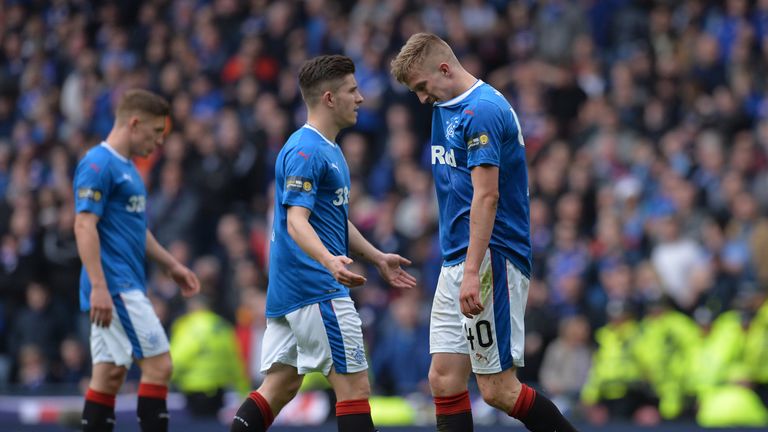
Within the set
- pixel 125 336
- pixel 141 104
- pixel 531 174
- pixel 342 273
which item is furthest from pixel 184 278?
pixel 531 174

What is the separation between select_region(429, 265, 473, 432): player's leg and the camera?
7125 mm

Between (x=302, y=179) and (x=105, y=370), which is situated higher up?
(x=302, y=179)

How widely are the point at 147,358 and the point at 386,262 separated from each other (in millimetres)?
1976

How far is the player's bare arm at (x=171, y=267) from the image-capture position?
29.2 ft

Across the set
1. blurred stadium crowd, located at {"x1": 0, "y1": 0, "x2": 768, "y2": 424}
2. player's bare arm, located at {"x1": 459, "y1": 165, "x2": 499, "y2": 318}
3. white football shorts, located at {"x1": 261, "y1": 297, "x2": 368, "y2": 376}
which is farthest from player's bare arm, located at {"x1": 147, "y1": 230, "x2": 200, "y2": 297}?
blurred stadium crowd, located at {"x1": 0, "y1": 0, "x2": 768, "y2": 424}

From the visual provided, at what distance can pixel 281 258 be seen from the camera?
716cm

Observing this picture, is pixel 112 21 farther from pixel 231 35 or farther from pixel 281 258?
pixel 281 258

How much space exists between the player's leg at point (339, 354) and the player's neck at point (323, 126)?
953 millimetres

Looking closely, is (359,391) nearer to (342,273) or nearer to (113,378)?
(342,273)

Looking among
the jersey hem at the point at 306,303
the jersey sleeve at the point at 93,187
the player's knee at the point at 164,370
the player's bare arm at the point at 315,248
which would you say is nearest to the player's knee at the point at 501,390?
the jersey hem at the point at 306,303

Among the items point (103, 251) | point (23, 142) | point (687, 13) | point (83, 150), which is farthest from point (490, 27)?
point (103, 251)

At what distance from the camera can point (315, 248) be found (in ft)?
22.0

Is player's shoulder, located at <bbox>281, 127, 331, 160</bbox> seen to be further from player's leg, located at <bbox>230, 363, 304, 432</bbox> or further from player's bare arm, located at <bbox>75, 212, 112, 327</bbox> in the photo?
player's bare arm, located at <bbox>75, 212, 112, 327</bbox>

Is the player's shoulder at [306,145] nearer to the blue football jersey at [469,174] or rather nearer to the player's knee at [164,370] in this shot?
the blue football jersey at [469,174]
